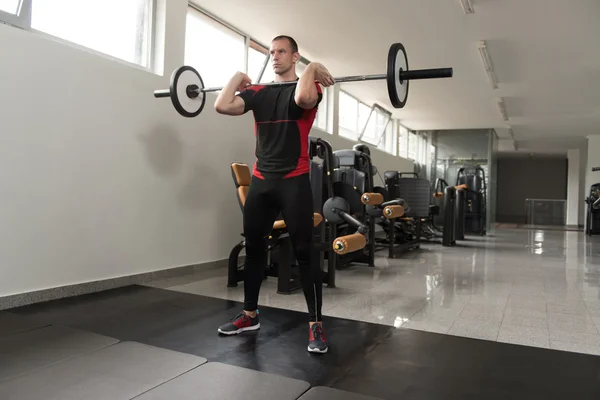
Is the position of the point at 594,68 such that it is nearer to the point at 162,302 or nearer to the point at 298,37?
the point at 298,37

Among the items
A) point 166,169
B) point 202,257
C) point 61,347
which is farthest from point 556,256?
point 61,347

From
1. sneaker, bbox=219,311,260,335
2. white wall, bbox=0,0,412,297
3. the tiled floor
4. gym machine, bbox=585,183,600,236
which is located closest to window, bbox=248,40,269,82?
white wall, bbox=0,0,412,297

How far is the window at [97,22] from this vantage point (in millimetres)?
2666

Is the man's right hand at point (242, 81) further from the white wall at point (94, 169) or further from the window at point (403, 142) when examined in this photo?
the window at point (403, 142)

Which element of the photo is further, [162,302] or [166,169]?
[166,169]

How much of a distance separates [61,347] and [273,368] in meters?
0.94

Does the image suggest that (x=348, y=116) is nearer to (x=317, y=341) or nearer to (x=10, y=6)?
(x=10, y=6)

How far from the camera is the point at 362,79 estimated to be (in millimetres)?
2049

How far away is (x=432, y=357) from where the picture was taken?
195cm

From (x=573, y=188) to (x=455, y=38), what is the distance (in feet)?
38.7

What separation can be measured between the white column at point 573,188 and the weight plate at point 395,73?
14380mm

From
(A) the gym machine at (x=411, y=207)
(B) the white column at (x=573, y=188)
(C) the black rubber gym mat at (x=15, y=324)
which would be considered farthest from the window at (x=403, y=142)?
(C) the black rubber gym mat at (x=15, y=324)

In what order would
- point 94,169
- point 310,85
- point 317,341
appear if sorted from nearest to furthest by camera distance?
point 310,85 → point 317,341 → point 94,169

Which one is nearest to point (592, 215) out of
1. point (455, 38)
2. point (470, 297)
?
point (455, 38)
